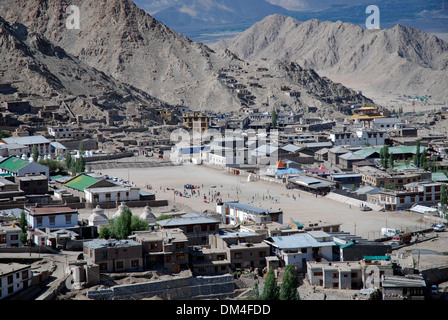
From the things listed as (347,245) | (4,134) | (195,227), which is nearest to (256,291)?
(347,245)

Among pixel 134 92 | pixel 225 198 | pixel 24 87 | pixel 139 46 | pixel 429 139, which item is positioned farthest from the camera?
pixel 139 46

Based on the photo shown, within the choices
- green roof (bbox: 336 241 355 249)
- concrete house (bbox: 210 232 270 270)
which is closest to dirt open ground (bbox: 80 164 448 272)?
green roof (bbox: 336 241 355 249)

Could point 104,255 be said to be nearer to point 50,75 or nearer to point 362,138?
point 362,138

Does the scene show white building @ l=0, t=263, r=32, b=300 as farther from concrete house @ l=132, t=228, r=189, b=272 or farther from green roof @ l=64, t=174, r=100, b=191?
green roof @ l=64, t=174, r=100, b=191

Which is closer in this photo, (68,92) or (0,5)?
(68,92)

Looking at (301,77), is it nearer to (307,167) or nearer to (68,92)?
(68,92)
